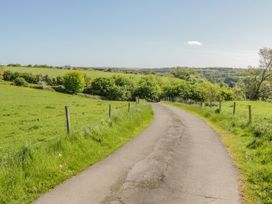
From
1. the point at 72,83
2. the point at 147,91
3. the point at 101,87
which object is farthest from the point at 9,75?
the point at 147,91

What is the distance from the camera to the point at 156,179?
10016 millimetres

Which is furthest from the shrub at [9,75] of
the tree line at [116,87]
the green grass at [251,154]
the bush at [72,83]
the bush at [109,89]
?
the green grass at [251,154]

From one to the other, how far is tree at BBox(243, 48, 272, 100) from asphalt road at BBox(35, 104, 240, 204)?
63.7 m

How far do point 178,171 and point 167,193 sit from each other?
2.21 meters

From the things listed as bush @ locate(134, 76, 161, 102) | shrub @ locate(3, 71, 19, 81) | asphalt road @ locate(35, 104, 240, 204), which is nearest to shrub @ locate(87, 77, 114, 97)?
bush @ locate(134, 76, 161, 102)

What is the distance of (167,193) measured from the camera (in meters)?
8.84

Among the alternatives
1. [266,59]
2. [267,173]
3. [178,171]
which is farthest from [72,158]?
[266,59]

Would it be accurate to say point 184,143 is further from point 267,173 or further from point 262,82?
point 262,82

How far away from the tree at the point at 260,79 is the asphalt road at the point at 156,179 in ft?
209

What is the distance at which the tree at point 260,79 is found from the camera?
72500 millimetres

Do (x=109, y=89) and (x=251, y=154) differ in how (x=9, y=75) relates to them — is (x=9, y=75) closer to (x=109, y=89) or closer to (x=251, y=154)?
(x=109, y=89)

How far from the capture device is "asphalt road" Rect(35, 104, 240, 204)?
8.45 m

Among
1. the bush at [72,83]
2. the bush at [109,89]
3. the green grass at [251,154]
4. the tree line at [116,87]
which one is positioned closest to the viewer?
the green grass at [251,154]

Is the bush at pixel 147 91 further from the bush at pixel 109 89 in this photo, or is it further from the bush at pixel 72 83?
the bush at pixel 72 83
